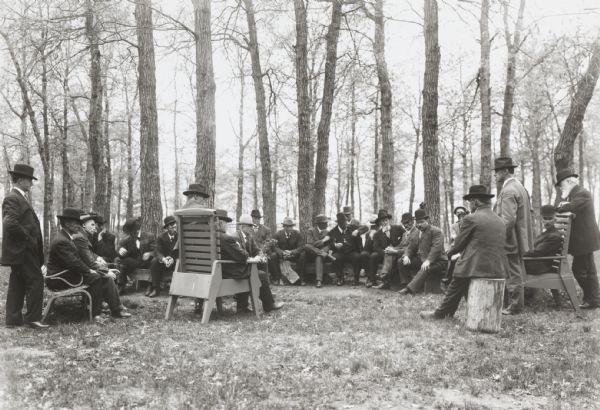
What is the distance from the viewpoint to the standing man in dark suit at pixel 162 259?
9.59 meters

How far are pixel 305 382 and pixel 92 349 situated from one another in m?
2.53

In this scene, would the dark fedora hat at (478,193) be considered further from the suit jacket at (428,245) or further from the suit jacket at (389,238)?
the suit jacket at (389,238)

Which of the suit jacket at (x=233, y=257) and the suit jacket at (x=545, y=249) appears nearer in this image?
the suit jacket at (x=233, y=257)

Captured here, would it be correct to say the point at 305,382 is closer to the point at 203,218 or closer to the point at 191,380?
the point at 191,380

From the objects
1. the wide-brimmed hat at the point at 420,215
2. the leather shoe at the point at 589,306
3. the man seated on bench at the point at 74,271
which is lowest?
the leather shoe at the point at 589,306

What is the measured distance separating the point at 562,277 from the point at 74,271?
6.80 metres

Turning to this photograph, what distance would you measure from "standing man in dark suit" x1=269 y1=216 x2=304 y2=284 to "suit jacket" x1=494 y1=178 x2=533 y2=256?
16.7ft

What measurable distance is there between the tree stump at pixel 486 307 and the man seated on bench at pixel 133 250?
6.29m

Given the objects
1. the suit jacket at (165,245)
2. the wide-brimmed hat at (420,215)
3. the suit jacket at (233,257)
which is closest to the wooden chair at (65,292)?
the suit jacket at (233,257)

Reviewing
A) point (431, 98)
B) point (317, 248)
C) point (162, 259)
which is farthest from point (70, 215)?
point (431, 98)

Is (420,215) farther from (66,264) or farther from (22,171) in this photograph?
(22,171)

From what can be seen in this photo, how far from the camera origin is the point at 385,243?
11.1 metres

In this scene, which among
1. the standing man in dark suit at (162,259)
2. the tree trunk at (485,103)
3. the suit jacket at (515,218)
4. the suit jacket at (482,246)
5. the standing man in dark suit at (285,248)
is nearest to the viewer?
the suit jacket at (482,246)

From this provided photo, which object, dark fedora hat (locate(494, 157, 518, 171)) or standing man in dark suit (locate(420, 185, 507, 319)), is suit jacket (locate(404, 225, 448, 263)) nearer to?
dark fedora hat (locate(494, 157, 518, 171))
